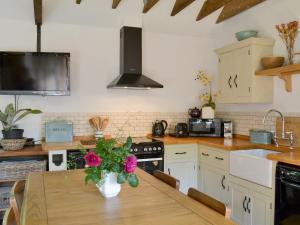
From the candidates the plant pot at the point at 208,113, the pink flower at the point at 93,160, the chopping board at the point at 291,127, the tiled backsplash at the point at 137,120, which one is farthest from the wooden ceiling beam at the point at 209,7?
the pink flower at the point at 93,160

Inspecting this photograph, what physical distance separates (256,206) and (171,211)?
1702mm

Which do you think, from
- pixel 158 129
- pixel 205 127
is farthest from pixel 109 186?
pixel 205 127

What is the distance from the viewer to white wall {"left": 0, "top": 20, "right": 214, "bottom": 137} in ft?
12.8

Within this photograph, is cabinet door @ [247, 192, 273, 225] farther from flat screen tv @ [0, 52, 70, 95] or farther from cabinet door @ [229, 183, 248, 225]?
flat screen tv @ [0, 52, 70, 95]

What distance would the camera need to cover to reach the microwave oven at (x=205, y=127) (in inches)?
168

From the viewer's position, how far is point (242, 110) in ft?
13.7

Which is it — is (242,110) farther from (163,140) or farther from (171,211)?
(171,211)

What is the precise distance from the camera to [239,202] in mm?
3107

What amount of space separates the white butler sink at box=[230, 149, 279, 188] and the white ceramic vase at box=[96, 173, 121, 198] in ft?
5.26

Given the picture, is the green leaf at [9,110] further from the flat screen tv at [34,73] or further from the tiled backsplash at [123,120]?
the tiled backsplash at [123,120]

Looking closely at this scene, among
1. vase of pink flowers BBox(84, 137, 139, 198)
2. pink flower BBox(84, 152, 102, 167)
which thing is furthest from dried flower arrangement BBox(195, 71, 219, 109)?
pink flower BBox(84, 152, 102, 167)

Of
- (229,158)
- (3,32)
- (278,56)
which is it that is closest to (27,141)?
(3,32)

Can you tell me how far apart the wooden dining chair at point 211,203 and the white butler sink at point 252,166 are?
1.22 meters

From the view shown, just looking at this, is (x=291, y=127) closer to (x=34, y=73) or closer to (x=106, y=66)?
(x=106, y=66)
